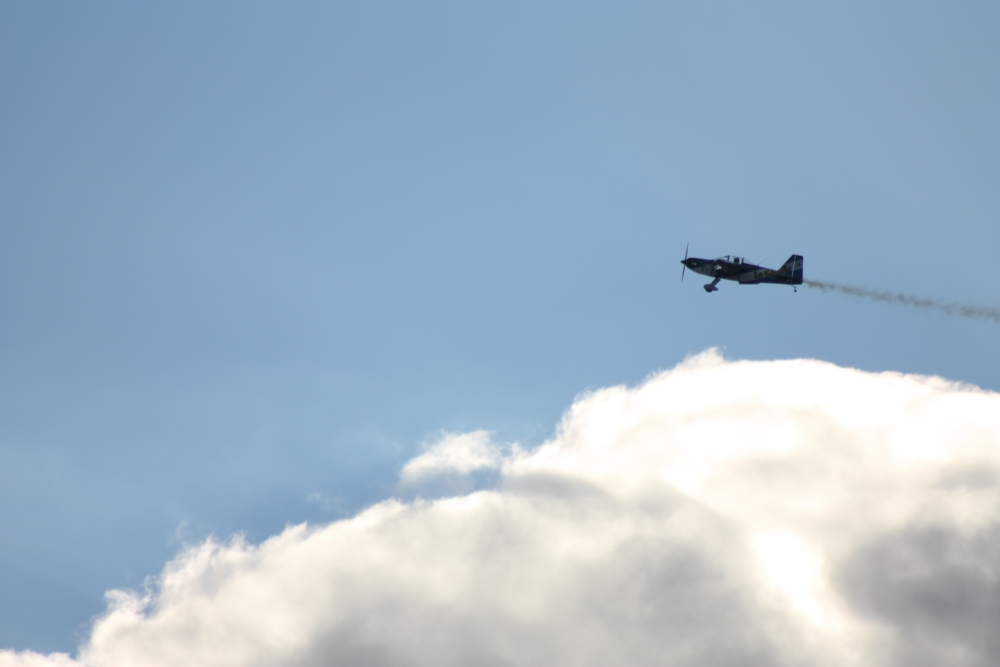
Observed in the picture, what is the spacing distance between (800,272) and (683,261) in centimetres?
1816

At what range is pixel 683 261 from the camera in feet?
361

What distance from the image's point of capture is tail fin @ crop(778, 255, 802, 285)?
358 feet

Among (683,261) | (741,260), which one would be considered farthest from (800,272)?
(683,261)

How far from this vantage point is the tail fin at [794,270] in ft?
358

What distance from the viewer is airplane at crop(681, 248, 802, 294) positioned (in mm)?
109312

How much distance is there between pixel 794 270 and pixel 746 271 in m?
7.23

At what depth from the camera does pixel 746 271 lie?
11019 centimetres

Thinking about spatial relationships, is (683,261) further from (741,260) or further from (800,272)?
(800,272)

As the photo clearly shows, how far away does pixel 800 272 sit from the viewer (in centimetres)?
10944

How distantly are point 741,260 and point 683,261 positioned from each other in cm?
905

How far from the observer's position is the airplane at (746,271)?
109 metres

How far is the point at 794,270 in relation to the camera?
109375 mm
